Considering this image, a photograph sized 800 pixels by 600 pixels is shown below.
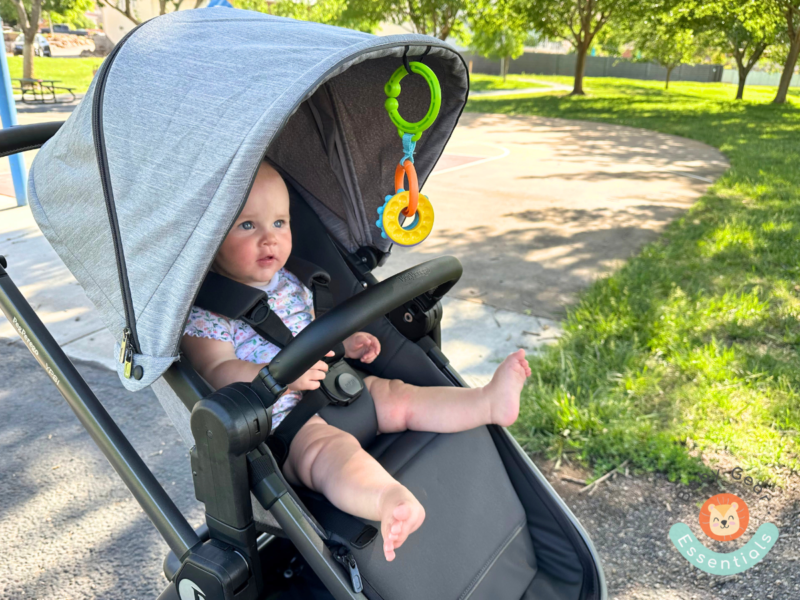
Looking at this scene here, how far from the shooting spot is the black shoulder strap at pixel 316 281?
1982 millimetres

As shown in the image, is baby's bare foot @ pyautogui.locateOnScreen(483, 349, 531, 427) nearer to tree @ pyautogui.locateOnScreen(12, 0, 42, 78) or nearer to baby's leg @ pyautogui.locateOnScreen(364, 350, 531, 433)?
baby's leg @ pyautogui.locateOnScreen(364, 350, 531, 433)

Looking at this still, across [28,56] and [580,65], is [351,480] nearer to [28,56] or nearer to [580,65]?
[28,56]

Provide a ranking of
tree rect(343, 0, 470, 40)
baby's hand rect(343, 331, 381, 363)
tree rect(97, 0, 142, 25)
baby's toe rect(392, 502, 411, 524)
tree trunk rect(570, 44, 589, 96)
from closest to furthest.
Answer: baby's toe rect(392, 502, 411, 524), baby's hand rect(343, 331, 381, 363), tree rect(97, 0, 142, 25), tree trunk rect(570, 44, 589, 96), tree rect(343, 0, 470, 40)

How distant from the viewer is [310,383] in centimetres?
150

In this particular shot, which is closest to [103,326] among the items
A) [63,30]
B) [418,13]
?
[418,13]

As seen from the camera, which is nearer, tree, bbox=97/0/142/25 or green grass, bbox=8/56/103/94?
tree, bbox=97/0/142/25

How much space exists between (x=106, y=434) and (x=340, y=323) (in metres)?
0.68

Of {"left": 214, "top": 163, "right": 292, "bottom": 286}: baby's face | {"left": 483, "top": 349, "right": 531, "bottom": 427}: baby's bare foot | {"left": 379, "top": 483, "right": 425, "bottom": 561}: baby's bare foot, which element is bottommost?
{"left": 379, "top": 483, "right": 425, "bottom": 561}: baby's bare foot

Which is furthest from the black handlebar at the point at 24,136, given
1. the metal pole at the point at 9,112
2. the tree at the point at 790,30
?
the tree at the point at 790,30

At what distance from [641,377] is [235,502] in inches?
86.0

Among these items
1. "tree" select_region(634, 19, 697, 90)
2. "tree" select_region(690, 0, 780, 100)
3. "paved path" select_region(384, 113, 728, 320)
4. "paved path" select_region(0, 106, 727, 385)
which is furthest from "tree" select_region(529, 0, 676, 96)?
"paved path" select_region(0, 106, 727, 385)

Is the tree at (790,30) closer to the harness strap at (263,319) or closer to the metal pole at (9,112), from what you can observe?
the metal pole at (9,112)

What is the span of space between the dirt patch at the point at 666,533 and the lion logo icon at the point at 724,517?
19 millimetres

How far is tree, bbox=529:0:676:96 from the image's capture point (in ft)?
67.1
